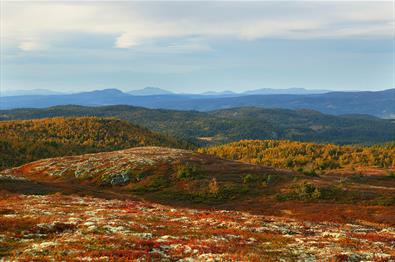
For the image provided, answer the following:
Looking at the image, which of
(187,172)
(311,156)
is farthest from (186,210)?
(311,156)

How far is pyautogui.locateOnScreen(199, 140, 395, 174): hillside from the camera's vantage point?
123 metres

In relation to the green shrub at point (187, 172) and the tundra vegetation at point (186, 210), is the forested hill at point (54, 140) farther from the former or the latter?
the green shrub at point (187, 172)

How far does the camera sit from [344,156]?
13762 centimetres

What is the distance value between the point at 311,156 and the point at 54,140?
105905 mm

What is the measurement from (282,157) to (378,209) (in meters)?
89.8

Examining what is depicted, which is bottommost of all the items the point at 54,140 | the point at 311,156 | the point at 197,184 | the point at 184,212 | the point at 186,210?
the point at 311,156

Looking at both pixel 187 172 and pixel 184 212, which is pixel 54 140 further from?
pixel 184 212

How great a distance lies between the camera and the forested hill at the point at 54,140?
11994 centimetres

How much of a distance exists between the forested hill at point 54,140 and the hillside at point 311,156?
49.0m

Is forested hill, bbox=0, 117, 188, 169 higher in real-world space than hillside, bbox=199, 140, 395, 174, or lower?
higher

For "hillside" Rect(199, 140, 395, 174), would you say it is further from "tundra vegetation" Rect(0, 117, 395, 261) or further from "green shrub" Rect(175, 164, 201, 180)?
"green shrub" Rect(175, 164, 201, 180)

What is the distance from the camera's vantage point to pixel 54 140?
155500mm

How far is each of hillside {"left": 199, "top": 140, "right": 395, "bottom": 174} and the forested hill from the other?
49.0m

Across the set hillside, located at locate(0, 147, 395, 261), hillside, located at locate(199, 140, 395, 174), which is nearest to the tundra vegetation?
hillside, located at locate(0, 147, 395, 261)
